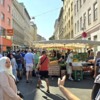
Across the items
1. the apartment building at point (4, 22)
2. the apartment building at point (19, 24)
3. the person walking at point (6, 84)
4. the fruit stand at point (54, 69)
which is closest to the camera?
the person walking at point (6, 84)

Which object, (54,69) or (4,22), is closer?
(54,69)

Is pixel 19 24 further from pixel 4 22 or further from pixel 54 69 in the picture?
pixel 54 69

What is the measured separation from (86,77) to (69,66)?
5.60 feet

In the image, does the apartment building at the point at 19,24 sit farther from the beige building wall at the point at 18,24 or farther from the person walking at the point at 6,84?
the person walking at the point at 6,84

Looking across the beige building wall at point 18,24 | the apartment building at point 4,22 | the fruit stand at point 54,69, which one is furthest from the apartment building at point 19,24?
the fruit stand at point 54,69

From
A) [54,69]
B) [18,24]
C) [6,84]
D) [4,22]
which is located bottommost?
[54,69]

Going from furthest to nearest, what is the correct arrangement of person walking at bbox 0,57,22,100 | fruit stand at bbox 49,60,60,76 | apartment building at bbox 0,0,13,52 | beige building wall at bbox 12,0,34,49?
A: 1. beige building wall at bbox 12,0,34,49
2. apartment building at bbox 0,0,13,52
3. fruit stand at bbox 49,60,60,76
4. person walking at bbox 0,57,22,100

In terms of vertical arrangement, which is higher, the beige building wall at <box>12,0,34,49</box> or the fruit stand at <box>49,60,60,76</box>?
the beige building wall at <box>12,0,34,49</box>

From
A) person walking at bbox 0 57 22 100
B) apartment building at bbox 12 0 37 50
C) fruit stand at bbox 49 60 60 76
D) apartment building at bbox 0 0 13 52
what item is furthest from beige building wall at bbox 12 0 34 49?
person walking at bbox 0 57 22 100

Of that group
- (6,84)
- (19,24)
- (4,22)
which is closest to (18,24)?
(19,24)

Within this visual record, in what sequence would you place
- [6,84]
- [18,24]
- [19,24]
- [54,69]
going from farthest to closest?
[19,24]
[18,24]
[54,69]
[6,84]

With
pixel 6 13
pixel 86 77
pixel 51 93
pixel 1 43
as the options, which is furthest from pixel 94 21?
pixel 6 13

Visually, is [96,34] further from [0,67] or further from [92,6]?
[0,67]

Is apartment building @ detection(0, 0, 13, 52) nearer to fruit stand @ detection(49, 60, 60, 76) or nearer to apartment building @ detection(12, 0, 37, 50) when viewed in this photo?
apartment building @ detection(12, 0, 37, 50)
